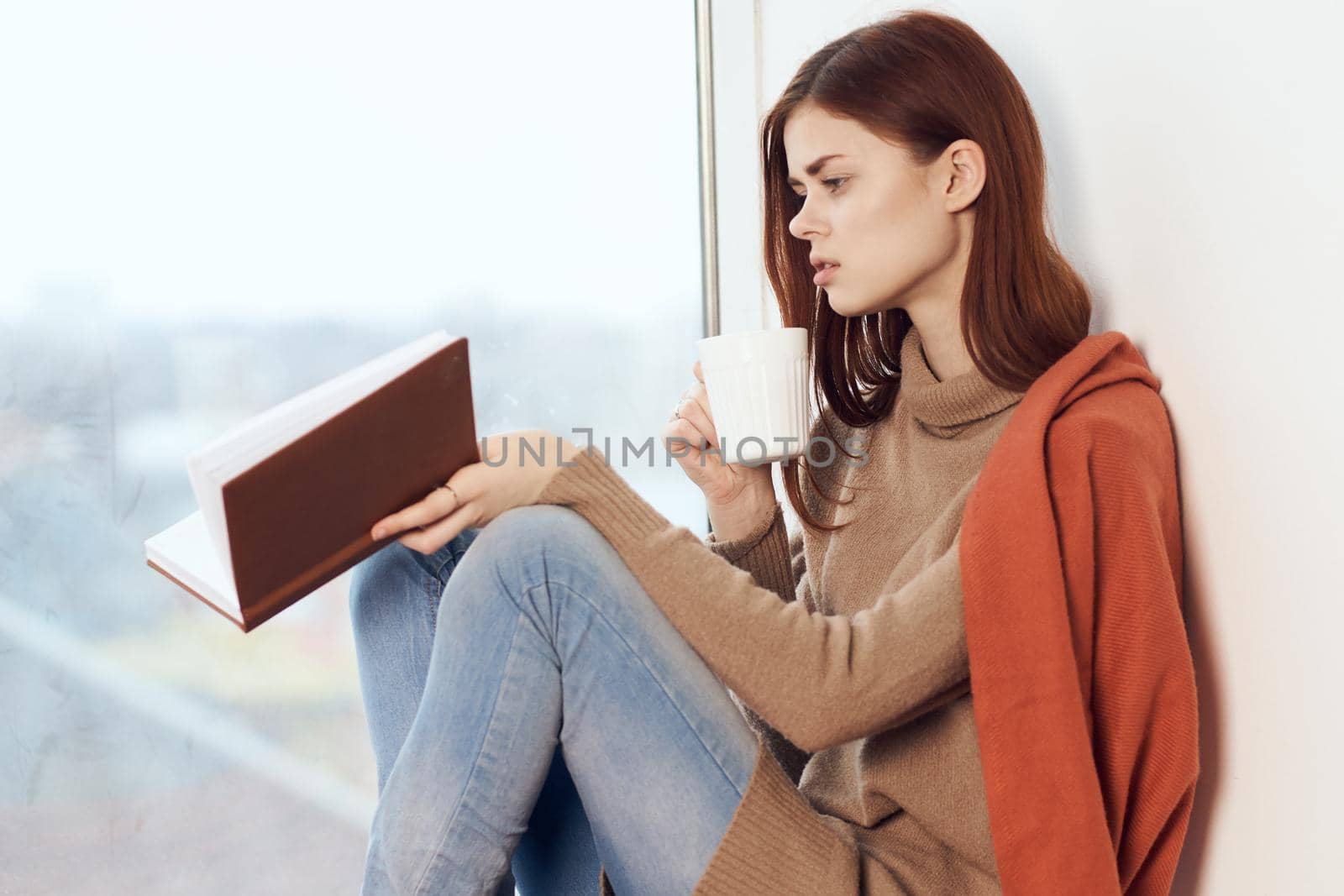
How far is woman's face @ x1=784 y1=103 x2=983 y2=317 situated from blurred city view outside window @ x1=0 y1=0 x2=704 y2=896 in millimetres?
864

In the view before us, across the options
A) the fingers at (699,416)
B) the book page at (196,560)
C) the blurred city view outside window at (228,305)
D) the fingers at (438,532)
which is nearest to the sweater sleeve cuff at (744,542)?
the fingers at (699,416)

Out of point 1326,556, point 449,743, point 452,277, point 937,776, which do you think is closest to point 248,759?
point 452,277

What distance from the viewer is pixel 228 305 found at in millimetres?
1650

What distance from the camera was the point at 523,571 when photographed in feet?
2.79

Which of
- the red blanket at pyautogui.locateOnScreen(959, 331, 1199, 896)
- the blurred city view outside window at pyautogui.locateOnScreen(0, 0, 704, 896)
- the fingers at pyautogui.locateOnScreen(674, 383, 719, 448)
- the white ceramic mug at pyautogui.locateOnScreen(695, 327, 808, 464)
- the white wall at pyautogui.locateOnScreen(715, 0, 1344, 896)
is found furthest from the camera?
the blurred city view outside window at pyautogui.locateOnScreen(0, 0, 704, 896)

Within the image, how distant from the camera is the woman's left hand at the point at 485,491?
890mm

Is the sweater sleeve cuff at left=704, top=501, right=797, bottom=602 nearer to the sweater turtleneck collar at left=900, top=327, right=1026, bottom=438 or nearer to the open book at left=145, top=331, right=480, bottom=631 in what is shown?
the sweater turtleneck collar at left=900, top=327, right=1026, bottom=438

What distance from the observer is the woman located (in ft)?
2.67

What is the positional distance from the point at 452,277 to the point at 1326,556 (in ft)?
4.54

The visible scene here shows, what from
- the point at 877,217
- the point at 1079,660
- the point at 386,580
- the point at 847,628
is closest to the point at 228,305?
the point at 386,580

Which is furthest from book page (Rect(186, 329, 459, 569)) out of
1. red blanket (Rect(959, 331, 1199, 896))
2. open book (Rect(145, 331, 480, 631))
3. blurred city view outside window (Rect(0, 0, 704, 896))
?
blurred city view outside window (Rect(0, 0, 704, 896))

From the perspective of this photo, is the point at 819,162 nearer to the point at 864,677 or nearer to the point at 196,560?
the point at 864,677

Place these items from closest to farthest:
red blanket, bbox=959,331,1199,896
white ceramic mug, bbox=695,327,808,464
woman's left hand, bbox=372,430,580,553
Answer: red blanket, bbox=959,331,1199,896
woman's left hand, bbox=372,430,580,553
white ceramic mug, bbox=695,327,808,464

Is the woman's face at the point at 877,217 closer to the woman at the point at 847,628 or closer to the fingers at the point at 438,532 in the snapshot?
the woman at the point at 847,628
